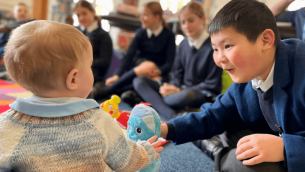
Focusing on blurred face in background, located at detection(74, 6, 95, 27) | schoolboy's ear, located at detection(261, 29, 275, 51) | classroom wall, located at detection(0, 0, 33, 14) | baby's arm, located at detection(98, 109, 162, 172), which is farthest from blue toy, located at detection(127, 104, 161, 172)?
classroom wall, located at detection(0, 0, 33, 14)

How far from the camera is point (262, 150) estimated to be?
454 millimetres

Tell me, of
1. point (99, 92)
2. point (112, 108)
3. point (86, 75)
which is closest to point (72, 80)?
point (86, 75)

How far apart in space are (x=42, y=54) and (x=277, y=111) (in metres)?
0.50

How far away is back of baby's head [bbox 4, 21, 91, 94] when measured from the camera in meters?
0.33

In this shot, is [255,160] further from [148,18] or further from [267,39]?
[148,18]

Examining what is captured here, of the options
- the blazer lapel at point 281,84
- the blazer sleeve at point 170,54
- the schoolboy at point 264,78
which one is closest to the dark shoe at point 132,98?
the blazer sleeve at point 170,54

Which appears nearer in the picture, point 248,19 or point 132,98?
point 248,19

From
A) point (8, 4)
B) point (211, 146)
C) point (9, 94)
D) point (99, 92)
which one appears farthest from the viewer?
point (8, 4)

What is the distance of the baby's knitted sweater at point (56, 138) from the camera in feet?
1.06

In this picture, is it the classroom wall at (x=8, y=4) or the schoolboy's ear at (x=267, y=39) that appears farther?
the classroom wall at (x=8, y=4)

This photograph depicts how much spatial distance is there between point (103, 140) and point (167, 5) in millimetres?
3368

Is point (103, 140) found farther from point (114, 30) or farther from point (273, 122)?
point (114, 30)

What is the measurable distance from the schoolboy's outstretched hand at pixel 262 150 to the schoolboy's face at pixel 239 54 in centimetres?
15

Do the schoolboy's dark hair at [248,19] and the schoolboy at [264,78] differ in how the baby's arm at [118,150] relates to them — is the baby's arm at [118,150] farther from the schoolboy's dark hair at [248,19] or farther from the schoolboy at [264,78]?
the schoolboy's dark hair at [248,19]
